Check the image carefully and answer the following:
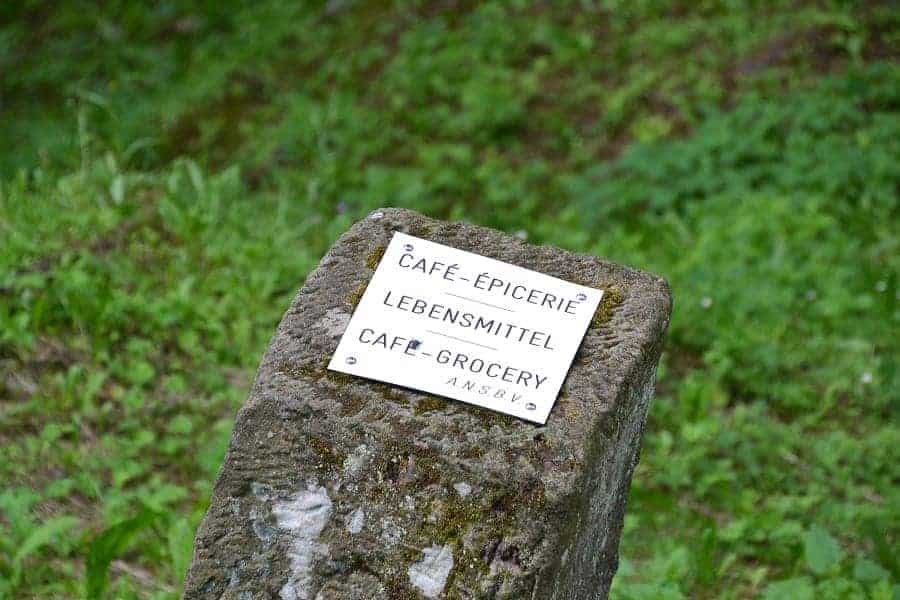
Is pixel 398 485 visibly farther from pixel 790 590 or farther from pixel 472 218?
pixel 472 218

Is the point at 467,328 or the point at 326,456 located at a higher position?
the point at 467,328

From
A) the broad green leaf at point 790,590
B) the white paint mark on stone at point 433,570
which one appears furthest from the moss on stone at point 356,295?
the broad green leaf at point 790,590

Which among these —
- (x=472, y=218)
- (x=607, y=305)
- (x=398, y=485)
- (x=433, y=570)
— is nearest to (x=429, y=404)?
(x=398, y=485)

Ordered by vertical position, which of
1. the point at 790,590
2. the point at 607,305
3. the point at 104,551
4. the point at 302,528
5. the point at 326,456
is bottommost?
the point at 104,551

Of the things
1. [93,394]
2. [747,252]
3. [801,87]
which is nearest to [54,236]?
[93,394]

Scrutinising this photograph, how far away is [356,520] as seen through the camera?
179 centimetres

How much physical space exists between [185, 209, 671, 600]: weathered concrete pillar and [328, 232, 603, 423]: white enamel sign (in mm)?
32

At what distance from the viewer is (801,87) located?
522 centimetres

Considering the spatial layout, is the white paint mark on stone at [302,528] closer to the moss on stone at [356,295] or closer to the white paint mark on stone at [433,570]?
the white paint mark on stone at [433,570]

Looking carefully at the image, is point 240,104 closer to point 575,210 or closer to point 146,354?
point 575,210

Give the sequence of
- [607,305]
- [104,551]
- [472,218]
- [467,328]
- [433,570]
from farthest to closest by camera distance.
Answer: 1. [472,218]
2. [104,551]
3. [607,305]
4. [467,328]
5. [433,570]

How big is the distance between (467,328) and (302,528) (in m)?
0.49

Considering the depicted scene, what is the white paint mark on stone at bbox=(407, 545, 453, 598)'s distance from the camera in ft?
5.70

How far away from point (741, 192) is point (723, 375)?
4.09ft
